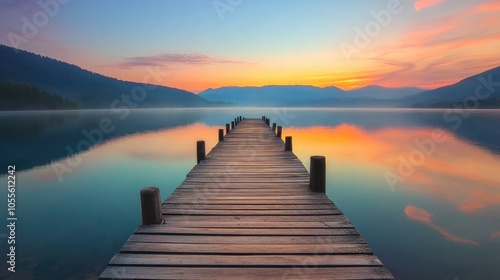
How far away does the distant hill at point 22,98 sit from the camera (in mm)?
89406

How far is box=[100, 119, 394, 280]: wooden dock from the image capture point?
2957 millimetres

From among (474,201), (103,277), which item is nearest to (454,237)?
(474,201)

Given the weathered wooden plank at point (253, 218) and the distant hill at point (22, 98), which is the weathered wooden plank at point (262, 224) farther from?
the distant hill at point (22, 98)

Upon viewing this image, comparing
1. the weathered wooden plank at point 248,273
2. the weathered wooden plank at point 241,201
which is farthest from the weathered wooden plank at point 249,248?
the weathered wooden plank at point 241,201

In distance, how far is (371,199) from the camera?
464 inches

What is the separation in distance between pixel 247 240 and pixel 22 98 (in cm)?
12155

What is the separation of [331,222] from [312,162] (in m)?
1.62

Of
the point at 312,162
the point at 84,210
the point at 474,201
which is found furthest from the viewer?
the point at 474,201

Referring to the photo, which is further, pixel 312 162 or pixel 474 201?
pixel 474 201

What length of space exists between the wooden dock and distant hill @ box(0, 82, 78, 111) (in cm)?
11436

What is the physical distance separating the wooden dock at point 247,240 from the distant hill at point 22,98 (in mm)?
114362

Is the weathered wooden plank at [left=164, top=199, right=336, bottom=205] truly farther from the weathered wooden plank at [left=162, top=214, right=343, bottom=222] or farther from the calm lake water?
the calm lake water

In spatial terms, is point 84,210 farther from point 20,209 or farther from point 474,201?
point 474,201

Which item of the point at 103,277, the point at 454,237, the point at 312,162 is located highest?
the point at 312,162
